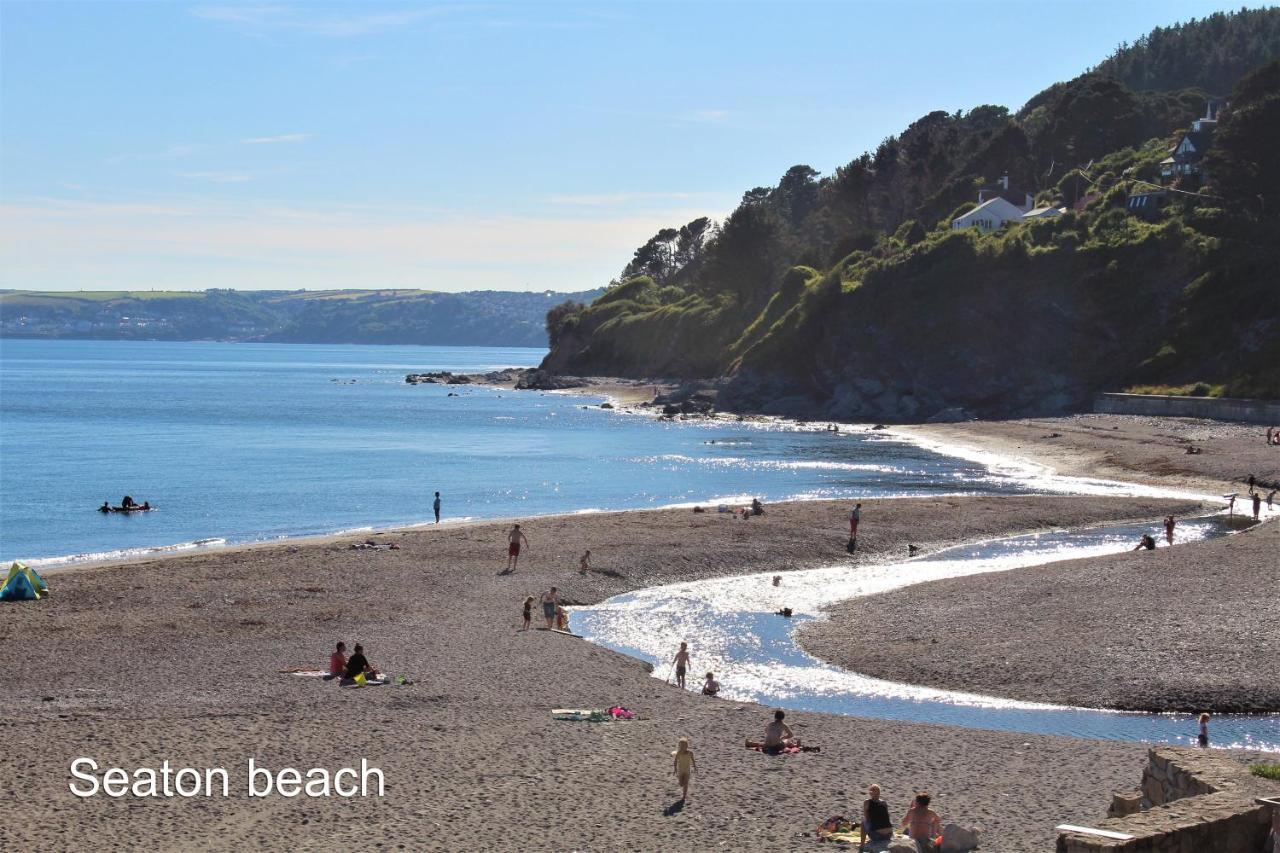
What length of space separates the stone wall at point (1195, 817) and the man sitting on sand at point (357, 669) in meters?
14.6

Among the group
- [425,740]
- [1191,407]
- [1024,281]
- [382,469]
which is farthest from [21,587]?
[1024,281]

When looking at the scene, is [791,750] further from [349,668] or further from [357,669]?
[349,668]

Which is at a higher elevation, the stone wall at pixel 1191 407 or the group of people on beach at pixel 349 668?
the stone wall at pixel 1191 407

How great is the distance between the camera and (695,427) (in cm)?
9850

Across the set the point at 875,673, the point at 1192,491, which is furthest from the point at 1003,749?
the point at 1192,491

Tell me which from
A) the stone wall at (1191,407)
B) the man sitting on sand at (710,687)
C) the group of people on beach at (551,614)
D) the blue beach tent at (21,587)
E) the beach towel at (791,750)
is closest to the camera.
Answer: the beach towel at (791,750)

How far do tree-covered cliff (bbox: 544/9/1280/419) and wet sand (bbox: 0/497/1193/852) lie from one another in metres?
62.6

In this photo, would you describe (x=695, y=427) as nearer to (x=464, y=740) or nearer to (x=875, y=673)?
(x=875, y=673)

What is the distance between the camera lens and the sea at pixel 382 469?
164 feet

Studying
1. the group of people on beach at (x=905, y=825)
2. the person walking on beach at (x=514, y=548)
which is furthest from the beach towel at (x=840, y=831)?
the person walking on beach at (x=514, y=548)

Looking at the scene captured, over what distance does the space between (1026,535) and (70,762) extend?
113ft

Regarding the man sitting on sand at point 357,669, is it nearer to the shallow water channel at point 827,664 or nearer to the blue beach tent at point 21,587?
the shallow water channel at point 827,664

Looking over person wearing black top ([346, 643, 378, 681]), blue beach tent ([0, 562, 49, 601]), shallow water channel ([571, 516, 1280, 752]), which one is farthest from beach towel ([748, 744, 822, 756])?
blue beach tent ([0, 562, 49, 601])

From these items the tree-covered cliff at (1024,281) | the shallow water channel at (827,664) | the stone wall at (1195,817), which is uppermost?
the tree-covered cliff at (1024,281)
